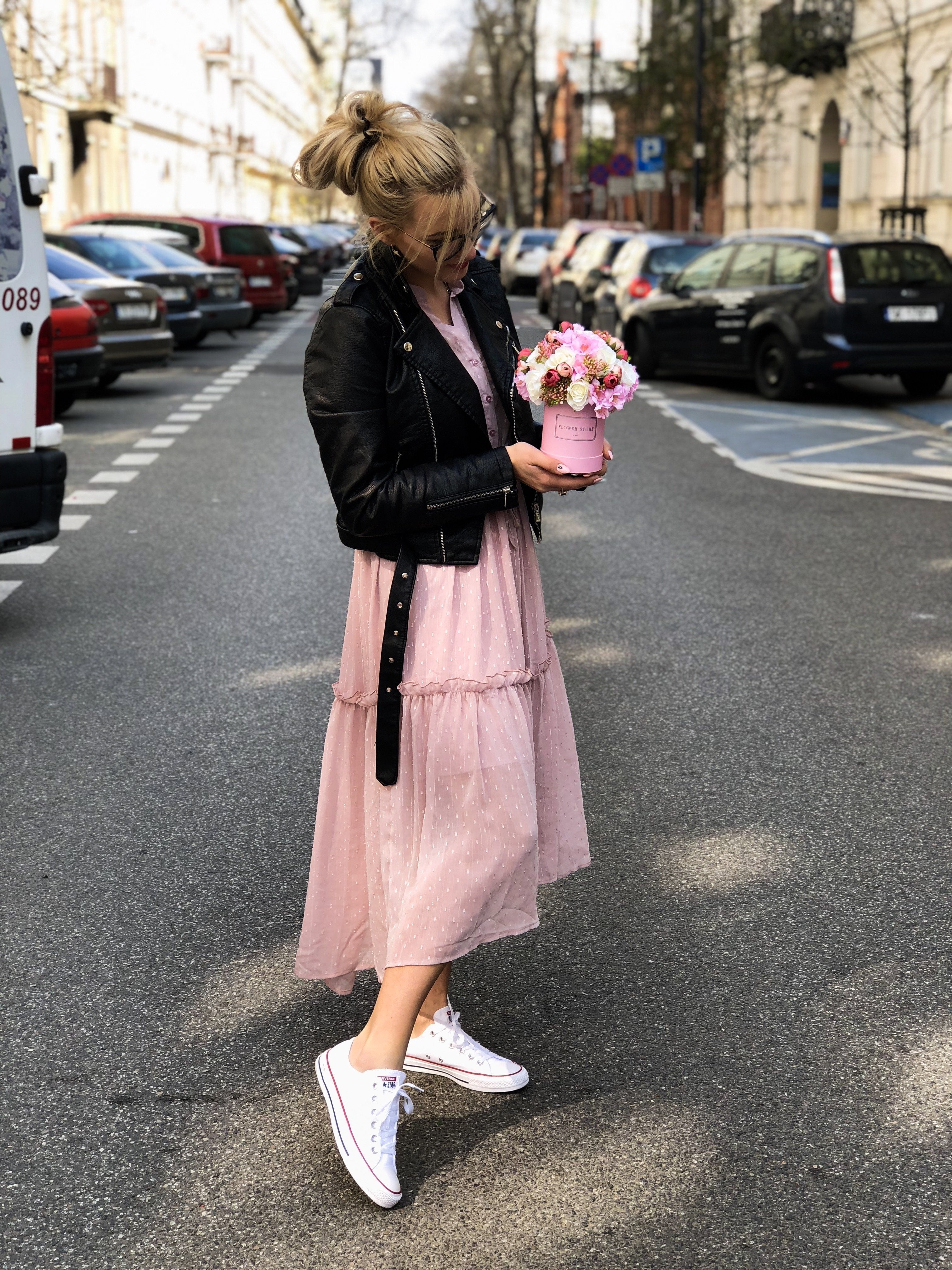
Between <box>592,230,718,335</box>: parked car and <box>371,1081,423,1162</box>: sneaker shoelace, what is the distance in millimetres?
17474

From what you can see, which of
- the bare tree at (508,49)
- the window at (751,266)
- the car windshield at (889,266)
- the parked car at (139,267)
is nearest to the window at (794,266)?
the window at (751,266)

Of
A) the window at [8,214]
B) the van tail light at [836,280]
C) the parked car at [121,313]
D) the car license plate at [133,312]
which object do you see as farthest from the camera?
the car license plate at [133,312]

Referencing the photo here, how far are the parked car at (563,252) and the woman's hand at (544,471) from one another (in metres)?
25.1

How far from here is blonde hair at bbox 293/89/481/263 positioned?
278 centimetres

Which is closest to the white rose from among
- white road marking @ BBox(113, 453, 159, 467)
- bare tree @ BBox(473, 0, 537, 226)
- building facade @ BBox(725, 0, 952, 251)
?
white road marking @ BBox(113, 453, 159, 467)

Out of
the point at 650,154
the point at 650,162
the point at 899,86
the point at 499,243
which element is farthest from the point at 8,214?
the point at 499,243

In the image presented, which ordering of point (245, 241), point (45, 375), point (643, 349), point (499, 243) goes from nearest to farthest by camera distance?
point (45, 375) → point (643, 349) → point (245, 241) → point (499, 243)

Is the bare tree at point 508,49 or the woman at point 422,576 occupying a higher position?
the bare tree at point 508,49

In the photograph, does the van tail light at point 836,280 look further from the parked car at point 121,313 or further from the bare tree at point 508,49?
the bare tree at point 508,49

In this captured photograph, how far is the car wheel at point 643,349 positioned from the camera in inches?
760

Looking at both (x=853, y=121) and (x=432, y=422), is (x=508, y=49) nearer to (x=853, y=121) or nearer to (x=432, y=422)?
(x=853, y=121)

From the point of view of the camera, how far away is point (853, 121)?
4056 centimetres

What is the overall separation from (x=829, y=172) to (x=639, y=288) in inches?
992

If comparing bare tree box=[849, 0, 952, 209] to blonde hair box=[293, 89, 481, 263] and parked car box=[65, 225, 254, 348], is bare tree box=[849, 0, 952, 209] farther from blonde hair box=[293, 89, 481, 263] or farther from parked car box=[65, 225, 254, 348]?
blonde hair box=[293, 89, 481, 263]
